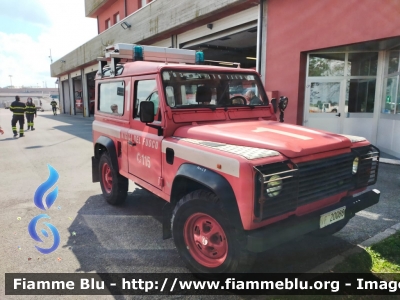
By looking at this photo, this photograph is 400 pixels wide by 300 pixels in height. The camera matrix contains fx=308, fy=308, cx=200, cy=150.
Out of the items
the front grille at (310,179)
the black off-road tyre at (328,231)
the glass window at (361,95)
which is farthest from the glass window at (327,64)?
the black off-road tyre at (328,231)

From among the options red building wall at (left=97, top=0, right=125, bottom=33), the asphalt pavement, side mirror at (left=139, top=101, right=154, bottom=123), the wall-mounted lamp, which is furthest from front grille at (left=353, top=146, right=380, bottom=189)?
red building wall at (left=97, top=0, right=125, bottom=33)

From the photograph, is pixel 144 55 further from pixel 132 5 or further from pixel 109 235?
pixel 132 5

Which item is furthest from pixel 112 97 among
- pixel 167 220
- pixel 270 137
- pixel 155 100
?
pixel 270 137

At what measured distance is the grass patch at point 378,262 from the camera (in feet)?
10.3

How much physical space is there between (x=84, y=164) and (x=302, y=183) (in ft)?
22.8

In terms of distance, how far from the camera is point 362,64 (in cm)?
951

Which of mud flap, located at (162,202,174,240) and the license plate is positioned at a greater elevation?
the license plate

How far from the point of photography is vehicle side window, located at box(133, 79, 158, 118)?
3.88m

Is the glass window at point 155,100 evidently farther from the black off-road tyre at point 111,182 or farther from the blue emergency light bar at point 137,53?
the black off-road tyre at point 111,182

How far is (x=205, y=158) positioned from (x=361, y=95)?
8612 mm

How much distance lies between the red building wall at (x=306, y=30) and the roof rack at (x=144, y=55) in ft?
16.7

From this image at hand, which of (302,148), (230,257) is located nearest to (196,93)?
(302,148)

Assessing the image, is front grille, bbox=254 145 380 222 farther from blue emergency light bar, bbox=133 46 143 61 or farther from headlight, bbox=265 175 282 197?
blue emergency light bar, bbox=133 46 143 61

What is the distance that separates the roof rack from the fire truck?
0.07ft
